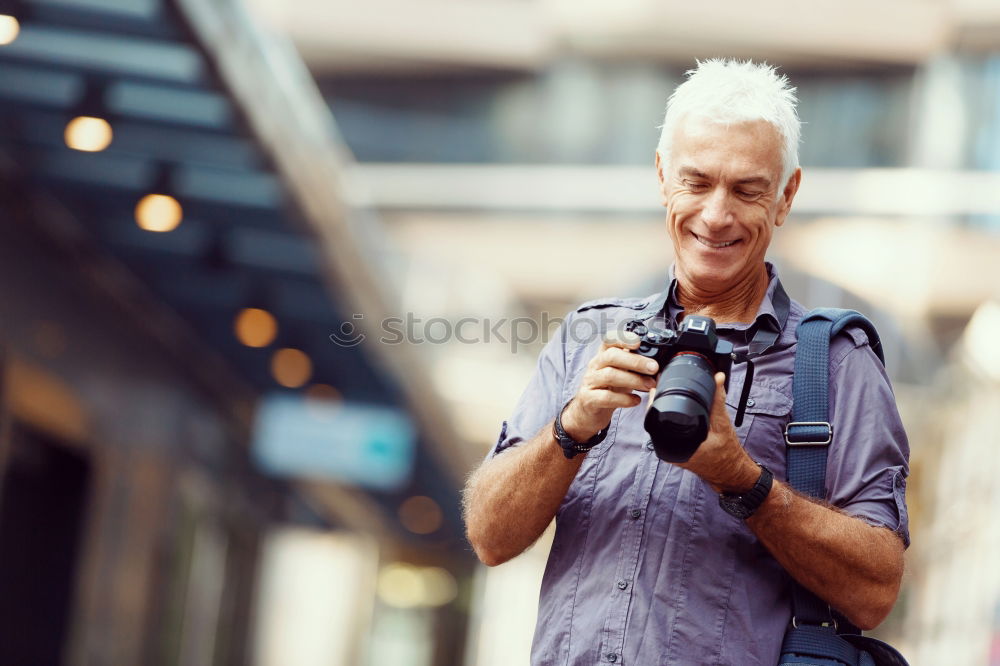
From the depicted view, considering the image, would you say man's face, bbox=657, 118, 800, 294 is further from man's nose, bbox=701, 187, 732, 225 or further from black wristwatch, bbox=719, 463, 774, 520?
black wristwatch, bbox=719, 463, 774, 520

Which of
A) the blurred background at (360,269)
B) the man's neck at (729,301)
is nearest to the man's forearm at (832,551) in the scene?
the man's neck at (729,301)

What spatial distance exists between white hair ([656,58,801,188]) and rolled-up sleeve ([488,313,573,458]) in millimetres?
431

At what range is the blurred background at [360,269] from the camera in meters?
8.24

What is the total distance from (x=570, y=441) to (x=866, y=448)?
0.48 meters

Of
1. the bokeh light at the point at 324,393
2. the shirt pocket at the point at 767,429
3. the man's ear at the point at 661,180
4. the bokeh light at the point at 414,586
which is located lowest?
the shirt pocket at the point at 767,429

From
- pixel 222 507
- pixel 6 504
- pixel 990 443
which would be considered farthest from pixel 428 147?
pixel 6 504

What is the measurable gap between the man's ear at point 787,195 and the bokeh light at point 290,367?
10.2m

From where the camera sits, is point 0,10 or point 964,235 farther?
point 964,235

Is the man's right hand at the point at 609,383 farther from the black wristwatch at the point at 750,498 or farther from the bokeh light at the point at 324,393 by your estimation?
the bokeh light at the point at 324,393

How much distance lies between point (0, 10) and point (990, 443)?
10272 mm

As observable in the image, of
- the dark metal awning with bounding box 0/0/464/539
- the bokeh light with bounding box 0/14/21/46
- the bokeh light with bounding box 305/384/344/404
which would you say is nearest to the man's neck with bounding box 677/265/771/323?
the dark metal awning with bounding box 0/0/464/539

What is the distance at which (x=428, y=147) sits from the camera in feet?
84.0

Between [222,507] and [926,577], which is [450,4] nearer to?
[222,507]

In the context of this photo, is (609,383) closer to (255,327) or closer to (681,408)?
(681,408)
